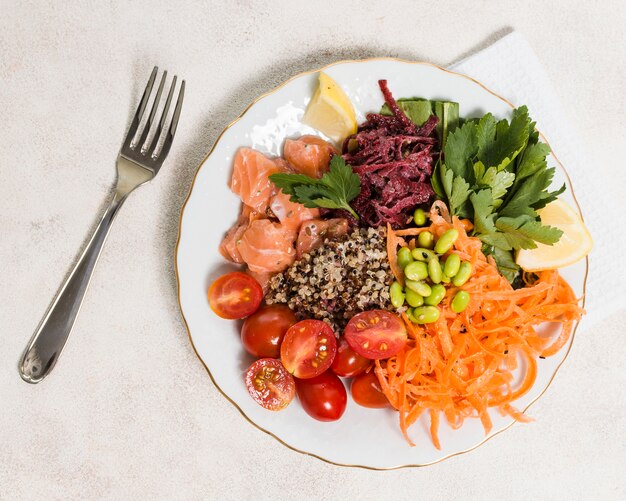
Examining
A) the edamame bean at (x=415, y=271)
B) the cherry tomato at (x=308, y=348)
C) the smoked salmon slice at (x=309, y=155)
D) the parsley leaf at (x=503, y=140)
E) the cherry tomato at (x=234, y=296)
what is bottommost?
the cherry tomato at (x=308, y=348)

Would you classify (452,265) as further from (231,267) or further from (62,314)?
(62,314)

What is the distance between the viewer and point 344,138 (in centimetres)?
289

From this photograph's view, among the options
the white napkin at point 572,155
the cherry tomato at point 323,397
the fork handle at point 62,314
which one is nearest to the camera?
the cherry tomato at point 323,397

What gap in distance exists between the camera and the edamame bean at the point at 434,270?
2.58 m

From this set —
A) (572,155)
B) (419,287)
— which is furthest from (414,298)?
(572,155)

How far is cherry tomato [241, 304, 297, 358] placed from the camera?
8.66 ft

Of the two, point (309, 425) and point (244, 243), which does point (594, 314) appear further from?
point (244, 243)

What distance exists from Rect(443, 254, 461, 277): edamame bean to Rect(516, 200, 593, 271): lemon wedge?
0.38 meters

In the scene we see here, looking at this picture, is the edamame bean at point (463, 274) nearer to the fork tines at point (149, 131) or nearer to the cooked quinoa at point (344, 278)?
the cooked quinoa at point (344, 278)

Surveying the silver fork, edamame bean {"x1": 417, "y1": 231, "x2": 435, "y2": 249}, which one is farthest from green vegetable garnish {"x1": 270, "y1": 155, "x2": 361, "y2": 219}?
the silver fork

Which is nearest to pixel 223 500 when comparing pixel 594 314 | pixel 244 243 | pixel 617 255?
pixel 244 243

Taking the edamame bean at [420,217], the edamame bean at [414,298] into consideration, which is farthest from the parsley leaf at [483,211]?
the edamame bean at [414,298]

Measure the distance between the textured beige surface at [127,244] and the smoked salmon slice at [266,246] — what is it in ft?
1.71

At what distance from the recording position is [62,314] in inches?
114
